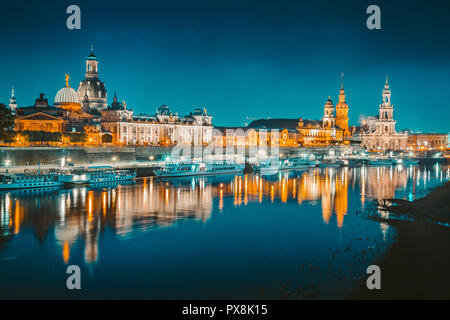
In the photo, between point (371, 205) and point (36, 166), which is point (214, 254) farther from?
point (36, 166)

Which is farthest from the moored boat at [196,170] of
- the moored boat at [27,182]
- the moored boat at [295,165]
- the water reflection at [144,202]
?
the moored boat at [27,182]

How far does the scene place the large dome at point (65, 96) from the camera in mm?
114625

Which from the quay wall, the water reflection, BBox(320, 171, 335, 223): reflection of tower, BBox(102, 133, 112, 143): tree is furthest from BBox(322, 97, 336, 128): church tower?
BBox(320, 171, 335, 223): reflection of tower

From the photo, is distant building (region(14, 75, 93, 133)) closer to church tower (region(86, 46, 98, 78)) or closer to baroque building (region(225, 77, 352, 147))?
church tower (region(86, 46, 98, 78))

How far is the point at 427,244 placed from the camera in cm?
2420

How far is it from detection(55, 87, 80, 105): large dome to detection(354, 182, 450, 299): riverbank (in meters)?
98.9

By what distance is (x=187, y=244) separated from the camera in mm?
26016

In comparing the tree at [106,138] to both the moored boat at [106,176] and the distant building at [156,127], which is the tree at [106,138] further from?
the moored boat at [106,176]

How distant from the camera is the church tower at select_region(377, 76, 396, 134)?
177875 millimetres

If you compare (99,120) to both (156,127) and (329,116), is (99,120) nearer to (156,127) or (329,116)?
(156,127)

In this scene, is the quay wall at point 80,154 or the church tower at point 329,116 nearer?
the quay wall at point 80,154

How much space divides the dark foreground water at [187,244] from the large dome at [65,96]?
7342cm
